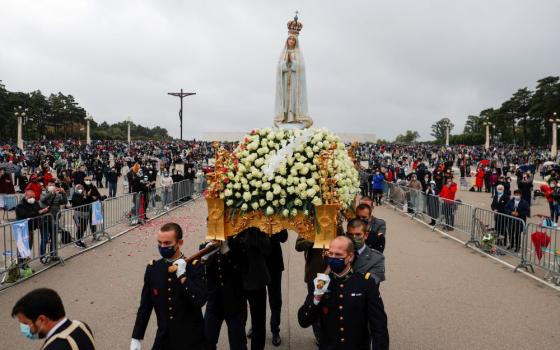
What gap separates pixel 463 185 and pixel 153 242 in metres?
23.1

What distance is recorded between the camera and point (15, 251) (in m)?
8.81

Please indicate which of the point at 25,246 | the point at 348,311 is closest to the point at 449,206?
the point at 25,246

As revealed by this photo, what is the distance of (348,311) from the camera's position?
3.51 meters

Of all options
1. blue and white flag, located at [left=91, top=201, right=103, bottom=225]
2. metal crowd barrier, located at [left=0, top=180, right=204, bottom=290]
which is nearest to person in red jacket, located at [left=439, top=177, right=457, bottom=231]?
metal crowd barrier, located at [left=0, top=180, right=204, bottom=290]

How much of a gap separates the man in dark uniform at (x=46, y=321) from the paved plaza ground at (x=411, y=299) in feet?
10.5

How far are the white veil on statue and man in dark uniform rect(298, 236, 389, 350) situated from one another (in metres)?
3.86

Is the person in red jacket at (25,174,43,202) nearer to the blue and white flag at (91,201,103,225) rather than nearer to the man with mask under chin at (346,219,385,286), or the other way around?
the blue and white flag at (91,201,103,225)

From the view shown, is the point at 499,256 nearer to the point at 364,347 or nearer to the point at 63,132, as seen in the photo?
the point at 364,347

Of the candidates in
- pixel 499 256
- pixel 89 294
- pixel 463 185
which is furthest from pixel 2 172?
pixel 463 185

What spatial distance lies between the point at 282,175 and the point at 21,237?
6.11 m

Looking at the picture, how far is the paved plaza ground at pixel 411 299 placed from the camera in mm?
6062

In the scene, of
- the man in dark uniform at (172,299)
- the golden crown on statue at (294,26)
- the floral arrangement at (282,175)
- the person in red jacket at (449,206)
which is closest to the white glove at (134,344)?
the man in dark uniform at (172,299)

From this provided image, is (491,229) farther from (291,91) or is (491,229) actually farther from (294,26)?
(294,26)

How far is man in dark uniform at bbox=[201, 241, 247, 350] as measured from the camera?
5.11 metres
